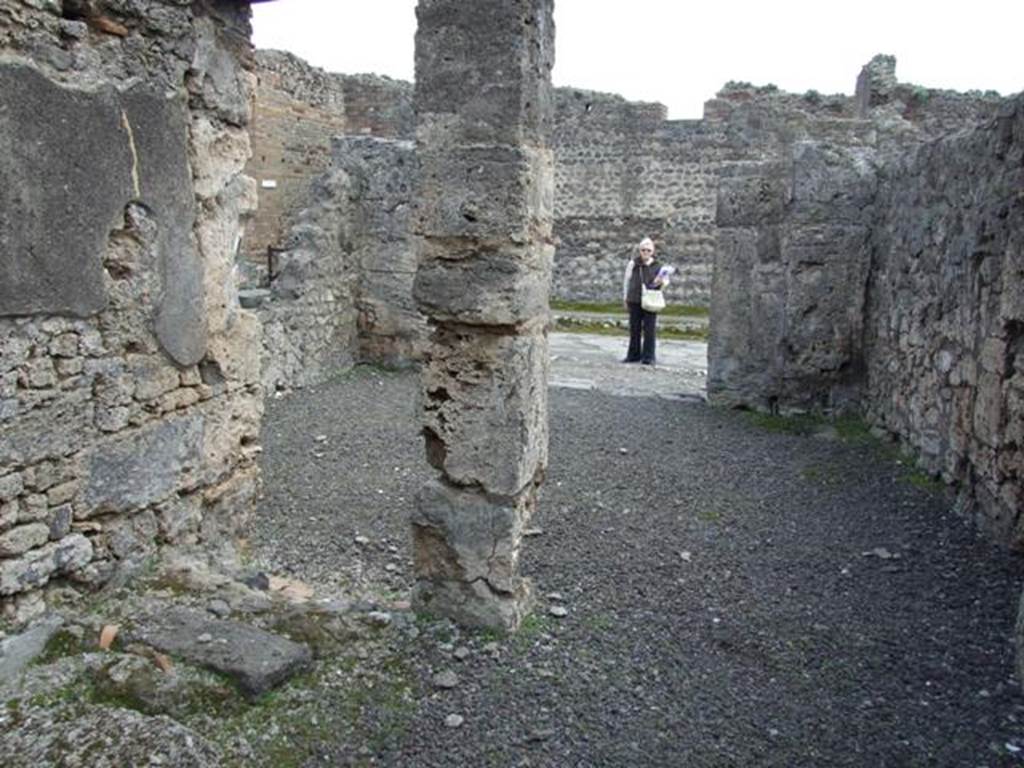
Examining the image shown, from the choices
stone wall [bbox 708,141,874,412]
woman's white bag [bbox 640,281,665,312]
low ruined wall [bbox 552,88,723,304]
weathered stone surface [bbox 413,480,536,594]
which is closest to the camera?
weathered stone surface [bbox 413,480,536,594]

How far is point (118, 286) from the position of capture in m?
4.26

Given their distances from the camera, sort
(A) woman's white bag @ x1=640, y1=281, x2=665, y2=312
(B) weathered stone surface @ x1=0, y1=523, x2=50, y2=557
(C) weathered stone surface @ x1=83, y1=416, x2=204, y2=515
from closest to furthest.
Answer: (B) weathered stone surface @ x1=0, y1=523, x2=50, y2=557 < (C) weathered stone surface @ x1=83, y1=416, x2=204, y2=515 < (A) woman's white bag @ x1=640, y1=281, x2=665, y2=312

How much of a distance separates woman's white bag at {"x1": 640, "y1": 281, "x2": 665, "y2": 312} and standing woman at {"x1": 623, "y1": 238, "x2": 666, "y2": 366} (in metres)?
0.07

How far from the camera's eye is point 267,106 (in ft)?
50.3

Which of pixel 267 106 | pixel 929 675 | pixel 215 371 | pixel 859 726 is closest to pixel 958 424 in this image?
pixel 929 675

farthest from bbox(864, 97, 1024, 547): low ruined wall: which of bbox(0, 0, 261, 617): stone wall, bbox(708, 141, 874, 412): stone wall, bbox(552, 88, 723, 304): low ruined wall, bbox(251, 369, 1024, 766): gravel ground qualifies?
bbox(552, 88, 723, 304): low ruined wall

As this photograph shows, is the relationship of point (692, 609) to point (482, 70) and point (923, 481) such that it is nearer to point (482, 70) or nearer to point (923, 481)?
point (482, 70)

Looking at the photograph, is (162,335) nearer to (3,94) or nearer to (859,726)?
(3,94)

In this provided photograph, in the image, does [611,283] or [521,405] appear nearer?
[521,405]

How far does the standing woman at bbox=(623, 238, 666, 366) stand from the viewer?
11.8 metres

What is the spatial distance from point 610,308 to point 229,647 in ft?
49.5

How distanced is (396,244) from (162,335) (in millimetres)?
6313

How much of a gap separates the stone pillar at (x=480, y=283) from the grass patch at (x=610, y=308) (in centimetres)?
1341

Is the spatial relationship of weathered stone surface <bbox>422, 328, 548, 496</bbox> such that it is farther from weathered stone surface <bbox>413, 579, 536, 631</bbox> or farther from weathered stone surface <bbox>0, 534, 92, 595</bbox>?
weathered stone surface <bbox>0, 534, 92, 595</bbox>
